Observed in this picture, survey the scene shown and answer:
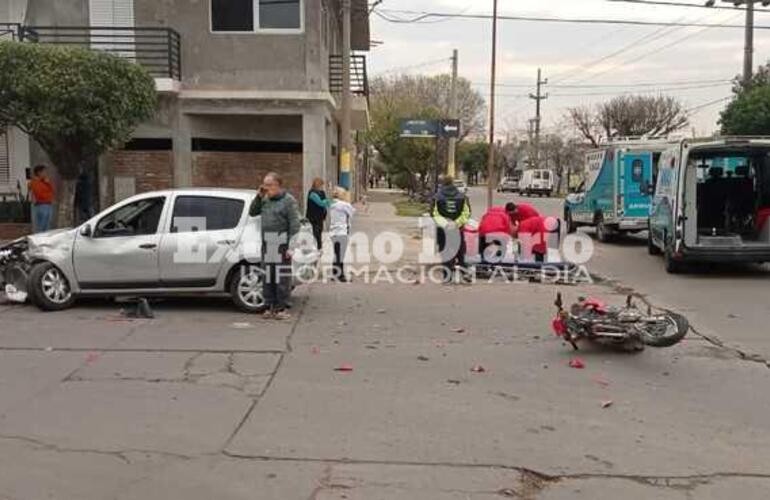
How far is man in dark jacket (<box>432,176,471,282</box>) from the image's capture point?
49.3 feet

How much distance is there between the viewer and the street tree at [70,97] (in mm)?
14555

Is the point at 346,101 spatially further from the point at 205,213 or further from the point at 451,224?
the point at 205,213

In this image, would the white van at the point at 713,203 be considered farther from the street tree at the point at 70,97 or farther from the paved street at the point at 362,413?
the street tree at the point at 70,97

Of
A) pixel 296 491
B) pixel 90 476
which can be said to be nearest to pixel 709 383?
pixel 296 491

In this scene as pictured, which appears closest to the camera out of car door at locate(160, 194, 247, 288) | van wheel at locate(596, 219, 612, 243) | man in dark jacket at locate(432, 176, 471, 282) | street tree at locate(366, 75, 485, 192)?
car door at locate(160, 194, 247, 288)

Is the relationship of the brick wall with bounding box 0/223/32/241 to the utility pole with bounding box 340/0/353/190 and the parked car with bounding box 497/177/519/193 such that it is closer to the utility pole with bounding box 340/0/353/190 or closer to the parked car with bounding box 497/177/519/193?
the utility pole with bounding box 340/0/353/190

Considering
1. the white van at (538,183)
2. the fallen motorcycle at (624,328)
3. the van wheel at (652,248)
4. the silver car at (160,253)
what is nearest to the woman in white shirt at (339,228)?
the silver car at (160,253)

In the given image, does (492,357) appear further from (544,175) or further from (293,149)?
(544,175)

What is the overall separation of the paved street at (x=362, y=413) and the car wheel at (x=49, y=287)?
2.24ft

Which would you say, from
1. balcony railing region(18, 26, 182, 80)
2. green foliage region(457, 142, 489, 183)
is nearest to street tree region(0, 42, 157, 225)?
balcony railing region(18, 26, 182, 80)

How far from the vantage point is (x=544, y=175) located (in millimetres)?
72125

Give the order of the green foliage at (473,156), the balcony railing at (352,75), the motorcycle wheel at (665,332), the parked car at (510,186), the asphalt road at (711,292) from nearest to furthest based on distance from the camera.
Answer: the motorcycle wheel at (665,332) → the asphalt road at (711,292) → the balcony railing at (352,75) → the parked car at (510,186) → the green foliage at (473,156)

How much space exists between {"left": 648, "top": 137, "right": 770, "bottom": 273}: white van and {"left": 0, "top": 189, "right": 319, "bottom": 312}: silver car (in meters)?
7.24

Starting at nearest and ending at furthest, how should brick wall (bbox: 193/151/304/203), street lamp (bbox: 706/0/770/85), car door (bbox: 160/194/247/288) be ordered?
1. car door (bbox: 160/194/247/288)
2. brick wall (bbox: 193/151/304/203)
3. street lamp (bbox: 706/0/770/85)
